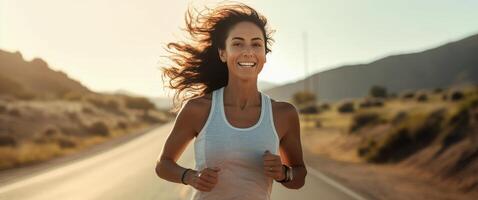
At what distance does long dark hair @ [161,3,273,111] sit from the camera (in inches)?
123

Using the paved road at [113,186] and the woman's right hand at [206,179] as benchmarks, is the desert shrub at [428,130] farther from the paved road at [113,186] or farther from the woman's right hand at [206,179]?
the woman's right hand at [206,179]

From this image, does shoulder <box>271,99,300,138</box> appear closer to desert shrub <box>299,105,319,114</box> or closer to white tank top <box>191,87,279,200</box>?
white tank top <box>191,87,279,200</box>

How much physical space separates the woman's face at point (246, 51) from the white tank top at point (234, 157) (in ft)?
0.84

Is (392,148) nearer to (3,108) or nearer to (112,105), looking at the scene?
(3,108)

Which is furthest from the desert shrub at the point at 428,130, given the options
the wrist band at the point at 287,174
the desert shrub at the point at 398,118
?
the wrist band at the point at 287,174

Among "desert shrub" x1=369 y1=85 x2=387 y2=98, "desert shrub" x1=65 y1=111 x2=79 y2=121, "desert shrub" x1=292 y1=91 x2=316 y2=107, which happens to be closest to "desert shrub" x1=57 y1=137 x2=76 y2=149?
"desert shrub" x1=65 y1=111 x2=79 y2=121

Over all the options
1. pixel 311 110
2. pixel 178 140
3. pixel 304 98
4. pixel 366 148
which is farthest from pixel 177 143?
pixel 304 98

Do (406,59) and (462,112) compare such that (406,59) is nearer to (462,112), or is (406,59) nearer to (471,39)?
(471,39)

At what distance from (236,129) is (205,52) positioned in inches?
27.3

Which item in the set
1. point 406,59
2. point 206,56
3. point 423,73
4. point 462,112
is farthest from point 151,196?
point 406,59

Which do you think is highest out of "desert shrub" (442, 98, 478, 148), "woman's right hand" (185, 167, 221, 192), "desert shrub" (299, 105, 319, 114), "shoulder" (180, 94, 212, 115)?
"shoulder" (180, 94, 212, 115)

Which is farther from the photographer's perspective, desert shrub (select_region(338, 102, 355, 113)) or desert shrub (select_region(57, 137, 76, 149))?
desert shrub (select_region(338, 102, 355, 113))

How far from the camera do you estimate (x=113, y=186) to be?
13953 millimetres

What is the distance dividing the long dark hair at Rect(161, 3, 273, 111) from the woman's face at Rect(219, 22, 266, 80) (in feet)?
0.28
